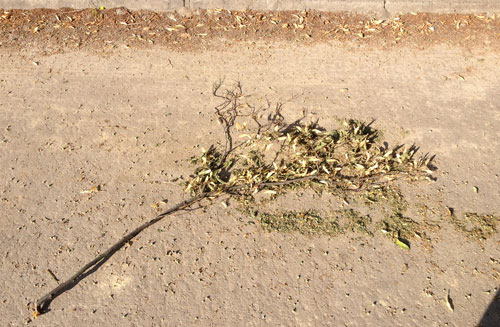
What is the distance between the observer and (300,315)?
3.27m

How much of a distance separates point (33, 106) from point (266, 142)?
268cm

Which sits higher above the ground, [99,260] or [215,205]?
[215,205]

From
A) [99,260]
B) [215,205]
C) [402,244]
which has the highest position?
[402,244]

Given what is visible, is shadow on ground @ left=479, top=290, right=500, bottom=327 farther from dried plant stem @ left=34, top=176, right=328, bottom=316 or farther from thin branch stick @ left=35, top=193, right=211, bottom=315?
thin branch stick @ left=35, top=193, right=211, bottom=315

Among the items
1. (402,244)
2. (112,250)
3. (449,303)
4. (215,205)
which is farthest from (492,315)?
(112,250)

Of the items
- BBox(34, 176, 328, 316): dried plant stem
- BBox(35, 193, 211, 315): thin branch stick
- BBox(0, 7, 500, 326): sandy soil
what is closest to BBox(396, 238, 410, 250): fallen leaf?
BBox(0, 7, 500, 326): sandy soil

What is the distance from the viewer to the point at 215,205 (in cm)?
386

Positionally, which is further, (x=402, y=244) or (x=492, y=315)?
(x=402, y=244)

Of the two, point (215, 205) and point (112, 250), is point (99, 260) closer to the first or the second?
point (112, 250)

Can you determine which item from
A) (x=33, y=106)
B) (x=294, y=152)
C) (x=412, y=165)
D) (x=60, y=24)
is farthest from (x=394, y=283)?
(x=60, y=24)

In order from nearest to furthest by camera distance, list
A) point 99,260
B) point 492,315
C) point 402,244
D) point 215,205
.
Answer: point 492,315
point 99,260
point 402,244
point 215,205

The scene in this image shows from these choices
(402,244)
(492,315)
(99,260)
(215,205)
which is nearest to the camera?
(492,315)

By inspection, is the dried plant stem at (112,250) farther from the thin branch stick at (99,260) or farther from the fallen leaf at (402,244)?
the fallen leaf at (402,244)

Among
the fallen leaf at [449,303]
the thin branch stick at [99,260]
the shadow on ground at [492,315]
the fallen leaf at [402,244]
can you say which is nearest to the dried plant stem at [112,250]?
the thin branch stick at [99,260]
